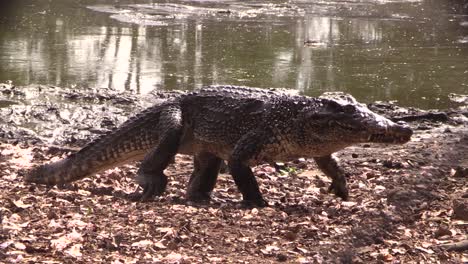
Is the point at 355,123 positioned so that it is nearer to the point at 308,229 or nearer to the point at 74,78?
the point at 308,229

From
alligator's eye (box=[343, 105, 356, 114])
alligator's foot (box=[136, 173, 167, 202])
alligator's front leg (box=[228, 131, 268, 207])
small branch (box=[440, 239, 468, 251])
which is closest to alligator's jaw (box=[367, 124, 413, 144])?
alligator's eye (box=[343, 105, 356, 114])

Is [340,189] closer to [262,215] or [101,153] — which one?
[262,215]

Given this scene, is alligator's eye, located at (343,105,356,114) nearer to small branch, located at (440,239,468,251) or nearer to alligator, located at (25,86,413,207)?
alligator, located at (25,86,413,207)

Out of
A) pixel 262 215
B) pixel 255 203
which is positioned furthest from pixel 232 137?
pixel 262 215

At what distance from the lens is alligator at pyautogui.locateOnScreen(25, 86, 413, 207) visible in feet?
19.7

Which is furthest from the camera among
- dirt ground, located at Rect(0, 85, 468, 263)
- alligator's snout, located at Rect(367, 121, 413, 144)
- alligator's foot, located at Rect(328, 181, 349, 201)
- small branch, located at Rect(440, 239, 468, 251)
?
alligator's foot, located at Rect(328, 181, 349, 201)

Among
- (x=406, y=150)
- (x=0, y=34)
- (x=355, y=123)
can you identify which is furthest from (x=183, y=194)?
(x=0, y=34)

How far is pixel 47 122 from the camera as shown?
9.75m

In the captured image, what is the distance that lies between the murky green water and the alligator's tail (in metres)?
4.84

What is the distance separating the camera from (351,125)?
5.94m

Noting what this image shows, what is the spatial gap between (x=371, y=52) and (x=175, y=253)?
38.5 feet

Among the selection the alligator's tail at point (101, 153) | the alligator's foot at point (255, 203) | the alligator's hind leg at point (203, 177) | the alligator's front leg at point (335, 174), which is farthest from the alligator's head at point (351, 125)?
the alligator's tail at point (101, 153)

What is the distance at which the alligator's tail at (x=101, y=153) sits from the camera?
22.0 feet

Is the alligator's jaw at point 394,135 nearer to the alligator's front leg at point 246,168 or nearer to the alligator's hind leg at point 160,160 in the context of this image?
the alligator's front leg at point 246,168
